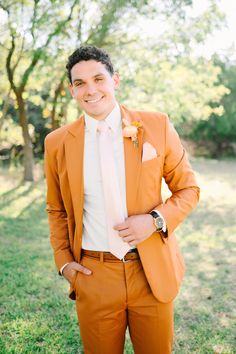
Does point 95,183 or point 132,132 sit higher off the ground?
point 132,132

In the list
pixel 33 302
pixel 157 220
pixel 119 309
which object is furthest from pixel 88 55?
pixel 33 302

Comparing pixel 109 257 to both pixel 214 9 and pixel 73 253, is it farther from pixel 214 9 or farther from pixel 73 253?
pixel 214 9

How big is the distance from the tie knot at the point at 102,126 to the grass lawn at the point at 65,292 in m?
2.44

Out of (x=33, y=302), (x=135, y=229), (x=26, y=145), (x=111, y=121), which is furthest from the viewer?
(x=26, y=145)

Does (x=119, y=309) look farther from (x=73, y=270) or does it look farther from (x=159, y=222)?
(x=159, y=222)

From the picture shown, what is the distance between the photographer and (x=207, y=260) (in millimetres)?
6703

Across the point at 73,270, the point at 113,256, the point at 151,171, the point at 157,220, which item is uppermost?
the point at 151,171

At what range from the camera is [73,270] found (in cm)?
247

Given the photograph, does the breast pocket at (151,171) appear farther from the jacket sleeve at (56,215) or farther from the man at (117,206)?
the jacket sleeve at (56,215)

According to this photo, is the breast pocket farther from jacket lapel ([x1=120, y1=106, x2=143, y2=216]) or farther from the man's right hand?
the man's right hand

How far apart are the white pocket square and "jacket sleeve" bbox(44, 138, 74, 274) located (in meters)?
0.61

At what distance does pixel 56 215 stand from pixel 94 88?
0.92 meters

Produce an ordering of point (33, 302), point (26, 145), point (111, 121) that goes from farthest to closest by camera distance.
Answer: point (26, 145)
point (33, 302)
point (111, 121)

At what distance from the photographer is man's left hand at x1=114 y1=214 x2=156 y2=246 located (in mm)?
2213
